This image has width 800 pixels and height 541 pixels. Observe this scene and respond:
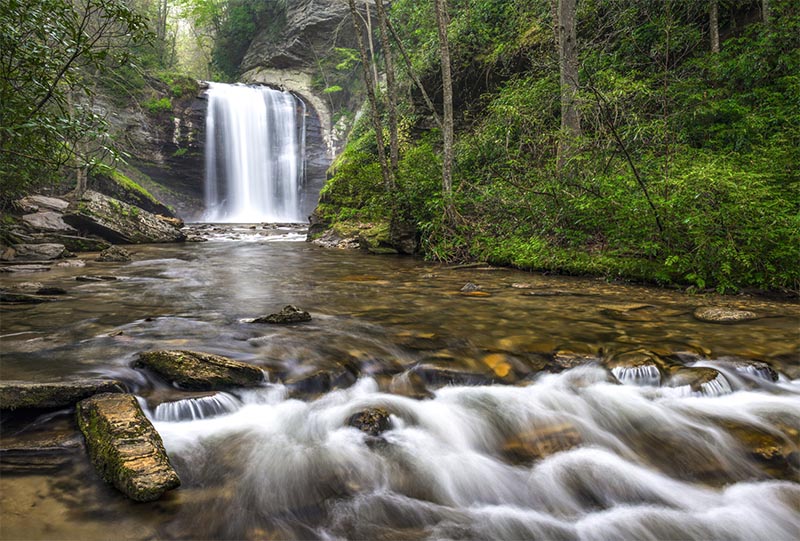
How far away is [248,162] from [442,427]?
26.9 m

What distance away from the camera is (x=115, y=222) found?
43.4 feet

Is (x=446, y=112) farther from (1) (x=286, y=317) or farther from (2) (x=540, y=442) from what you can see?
(2) (x=540, y=442)

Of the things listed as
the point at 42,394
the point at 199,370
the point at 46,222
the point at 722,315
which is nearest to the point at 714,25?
the point at 722,315

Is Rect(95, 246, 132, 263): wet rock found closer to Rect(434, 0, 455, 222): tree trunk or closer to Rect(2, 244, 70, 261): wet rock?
Rect(2, 244, 70, 261): wet rock

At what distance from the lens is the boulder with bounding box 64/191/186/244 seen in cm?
1233

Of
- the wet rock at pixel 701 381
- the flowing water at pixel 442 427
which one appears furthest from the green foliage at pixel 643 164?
the wet rock at pixel 701 381

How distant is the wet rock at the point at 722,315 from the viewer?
448cm

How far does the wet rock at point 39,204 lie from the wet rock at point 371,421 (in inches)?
511

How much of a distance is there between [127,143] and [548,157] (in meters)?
20.9

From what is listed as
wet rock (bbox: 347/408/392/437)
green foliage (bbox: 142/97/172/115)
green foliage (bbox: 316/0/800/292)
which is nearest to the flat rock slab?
wet rock (bbox: 347/408/392/437)

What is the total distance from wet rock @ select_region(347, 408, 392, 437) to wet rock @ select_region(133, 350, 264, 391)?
0.82m

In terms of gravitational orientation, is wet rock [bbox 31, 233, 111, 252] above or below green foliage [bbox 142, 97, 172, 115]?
below

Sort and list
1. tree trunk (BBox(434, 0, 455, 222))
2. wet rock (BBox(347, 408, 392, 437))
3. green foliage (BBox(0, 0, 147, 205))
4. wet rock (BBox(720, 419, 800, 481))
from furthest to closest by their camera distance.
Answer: tree trunk (BBox(434, 0, 455, 222)) < green foliage (BBox(0, 0, 147, 205)) < wet rock (BBox(347, 408, 392, 437)) < wet rock (BBox(720, 419, 800, 481))

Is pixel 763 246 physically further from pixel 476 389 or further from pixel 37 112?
pixel 37 112
